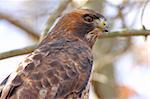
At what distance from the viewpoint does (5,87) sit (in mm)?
4590

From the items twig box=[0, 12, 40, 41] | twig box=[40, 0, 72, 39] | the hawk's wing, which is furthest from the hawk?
twig box=[0, 12, 40, 41]

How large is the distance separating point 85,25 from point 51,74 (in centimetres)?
94

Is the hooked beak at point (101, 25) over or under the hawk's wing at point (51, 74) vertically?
over

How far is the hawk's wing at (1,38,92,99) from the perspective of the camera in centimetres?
448

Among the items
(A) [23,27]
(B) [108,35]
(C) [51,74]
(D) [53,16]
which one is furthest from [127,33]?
(A) [23,27]

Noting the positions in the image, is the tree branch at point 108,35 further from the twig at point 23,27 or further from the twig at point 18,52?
the twig at point 23,27

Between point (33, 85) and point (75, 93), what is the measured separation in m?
0.33

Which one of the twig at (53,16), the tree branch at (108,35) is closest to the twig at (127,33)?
the tree branch at (108,35)

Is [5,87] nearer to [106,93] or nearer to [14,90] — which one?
[14,90]

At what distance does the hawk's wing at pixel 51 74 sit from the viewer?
4.48 metres

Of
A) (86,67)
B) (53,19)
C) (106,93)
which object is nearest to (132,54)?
(106,93)

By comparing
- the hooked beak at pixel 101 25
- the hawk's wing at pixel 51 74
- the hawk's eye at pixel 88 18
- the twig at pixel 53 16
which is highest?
the twig at pixel 53 16

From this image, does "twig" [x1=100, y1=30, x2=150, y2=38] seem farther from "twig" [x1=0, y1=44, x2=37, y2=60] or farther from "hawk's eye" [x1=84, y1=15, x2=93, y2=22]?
"twig" [x1=0, y1=44, x2=37, y2=60]

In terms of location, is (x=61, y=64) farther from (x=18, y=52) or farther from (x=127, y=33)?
(x=127, y=33)
